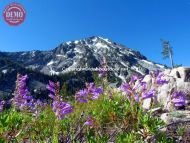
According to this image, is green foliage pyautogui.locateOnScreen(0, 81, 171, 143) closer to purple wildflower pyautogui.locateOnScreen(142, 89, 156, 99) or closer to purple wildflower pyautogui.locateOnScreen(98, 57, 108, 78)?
purple wildflower pyautogui.locateOnScreen(142, 89, 156, 99)

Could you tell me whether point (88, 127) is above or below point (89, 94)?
below

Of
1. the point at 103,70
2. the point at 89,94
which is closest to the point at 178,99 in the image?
the point at 89,94

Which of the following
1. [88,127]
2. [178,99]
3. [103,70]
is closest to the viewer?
[178,99]

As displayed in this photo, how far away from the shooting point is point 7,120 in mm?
4590

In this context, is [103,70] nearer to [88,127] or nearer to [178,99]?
[88,127]

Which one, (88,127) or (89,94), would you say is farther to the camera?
(89,94)

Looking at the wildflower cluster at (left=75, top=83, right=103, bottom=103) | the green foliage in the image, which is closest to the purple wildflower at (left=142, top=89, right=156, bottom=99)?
the green foliage

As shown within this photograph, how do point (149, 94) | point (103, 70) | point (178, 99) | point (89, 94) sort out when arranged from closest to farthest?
point (149, 94) < point (178, 99) < point (89, 94) < point (103, 70)

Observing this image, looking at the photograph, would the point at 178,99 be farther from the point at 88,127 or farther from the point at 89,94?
the point at 89,94

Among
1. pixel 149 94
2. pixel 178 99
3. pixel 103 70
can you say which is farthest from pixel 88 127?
pixel 103 70

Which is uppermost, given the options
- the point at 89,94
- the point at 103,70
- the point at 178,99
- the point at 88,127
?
the point at 103,70

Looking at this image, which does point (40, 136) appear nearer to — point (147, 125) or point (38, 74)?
point (147, 125)

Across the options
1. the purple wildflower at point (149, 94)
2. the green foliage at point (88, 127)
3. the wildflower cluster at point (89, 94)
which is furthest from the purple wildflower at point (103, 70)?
the purple wildflower at point (149, 94)

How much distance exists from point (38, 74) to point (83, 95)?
570 feet
